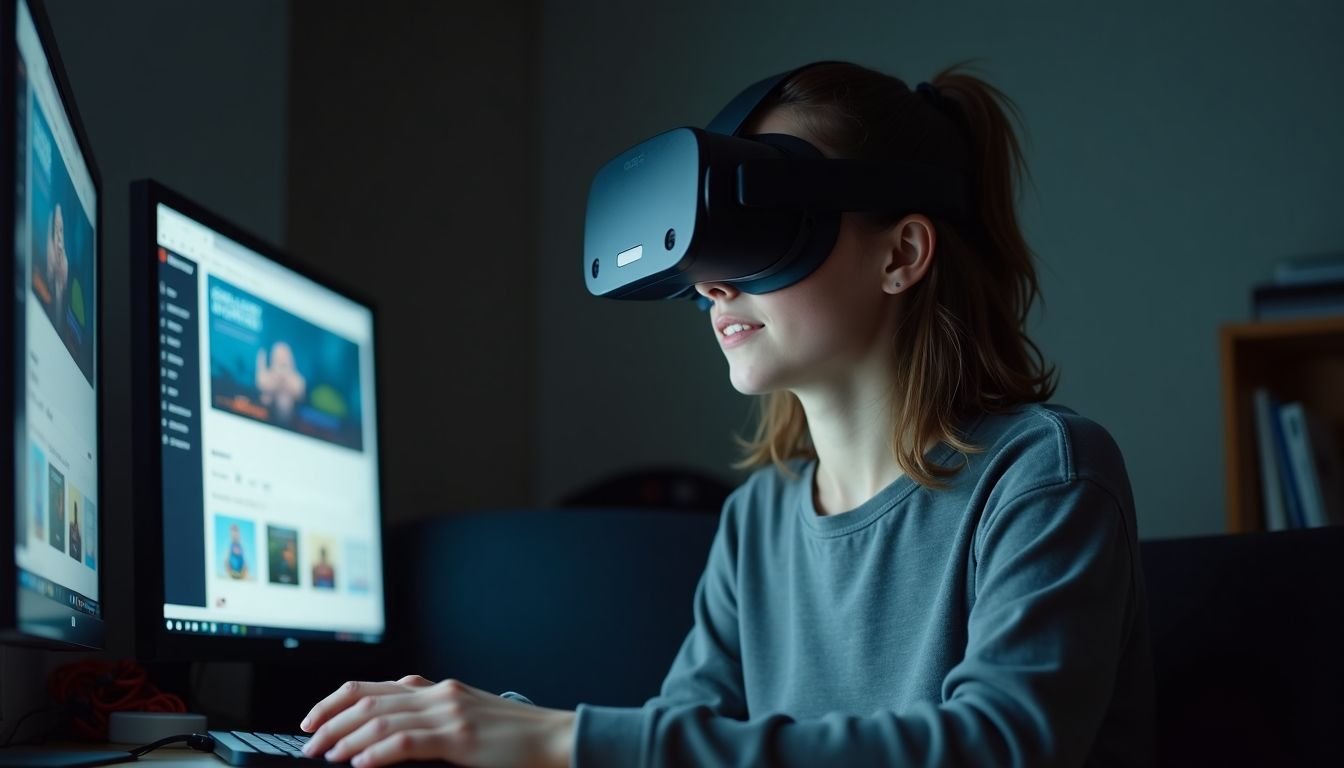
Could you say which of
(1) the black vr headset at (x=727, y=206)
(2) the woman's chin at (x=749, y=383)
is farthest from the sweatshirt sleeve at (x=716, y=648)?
(1) the black vr headset at (x=727, y=206)

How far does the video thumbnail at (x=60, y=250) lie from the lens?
734 mm

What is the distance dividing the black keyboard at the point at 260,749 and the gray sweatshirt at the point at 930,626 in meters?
0.18

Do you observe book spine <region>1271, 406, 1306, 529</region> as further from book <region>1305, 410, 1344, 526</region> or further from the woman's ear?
the woman's ear

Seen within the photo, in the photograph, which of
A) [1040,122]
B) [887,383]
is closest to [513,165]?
[1040,122]

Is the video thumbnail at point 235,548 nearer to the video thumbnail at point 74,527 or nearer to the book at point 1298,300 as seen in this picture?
the video thumbnail at point 74,527

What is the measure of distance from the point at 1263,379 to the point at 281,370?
4.86 ft

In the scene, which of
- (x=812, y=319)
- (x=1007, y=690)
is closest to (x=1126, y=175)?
(x=812, y=319)

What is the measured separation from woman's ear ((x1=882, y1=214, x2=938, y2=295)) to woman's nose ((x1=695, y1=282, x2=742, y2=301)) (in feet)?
0.43

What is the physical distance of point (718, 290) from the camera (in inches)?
40.8

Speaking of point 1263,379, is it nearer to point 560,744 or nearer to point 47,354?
point 560,744

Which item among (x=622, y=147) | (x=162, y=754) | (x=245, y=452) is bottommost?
(x=162, y=754)

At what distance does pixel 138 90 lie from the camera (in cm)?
136

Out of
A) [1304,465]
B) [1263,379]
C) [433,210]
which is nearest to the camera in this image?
[1304,465]

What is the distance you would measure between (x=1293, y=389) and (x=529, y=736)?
1661 mm
